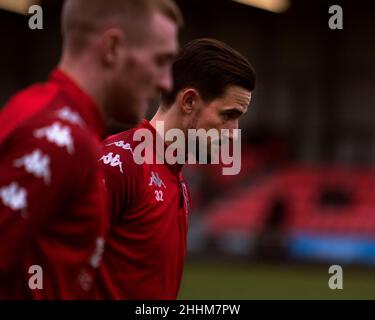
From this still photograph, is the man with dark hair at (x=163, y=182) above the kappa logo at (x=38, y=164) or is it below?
above

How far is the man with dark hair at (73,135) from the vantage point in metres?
2.11

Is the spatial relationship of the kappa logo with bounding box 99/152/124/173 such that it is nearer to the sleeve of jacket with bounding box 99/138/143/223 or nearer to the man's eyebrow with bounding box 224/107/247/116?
the sleeve of jacket with bounding box 99/138/143/223

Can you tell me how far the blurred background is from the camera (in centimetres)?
1975

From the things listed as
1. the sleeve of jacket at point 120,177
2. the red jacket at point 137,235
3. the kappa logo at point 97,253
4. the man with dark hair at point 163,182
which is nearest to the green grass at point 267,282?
the man with dark hair at point 163,182

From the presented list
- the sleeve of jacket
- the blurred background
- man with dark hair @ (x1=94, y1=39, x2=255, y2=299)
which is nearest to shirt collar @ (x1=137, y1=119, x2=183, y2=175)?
man with dark hair @ (x1=94, y1=39, x2=255, y2=299)

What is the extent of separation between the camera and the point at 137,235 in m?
3.53

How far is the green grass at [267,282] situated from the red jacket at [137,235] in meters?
7.47

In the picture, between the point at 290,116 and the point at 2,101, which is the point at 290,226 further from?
the point at 2,101

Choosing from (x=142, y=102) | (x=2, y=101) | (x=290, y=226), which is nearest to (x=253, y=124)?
(x=290, y=226)

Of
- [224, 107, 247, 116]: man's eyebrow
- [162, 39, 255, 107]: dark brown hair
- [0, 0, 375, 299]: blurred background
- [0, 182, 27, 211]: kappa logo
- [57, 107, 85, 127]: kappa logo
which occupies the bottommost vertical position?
[0, 182, 27, 211]: kappa logo

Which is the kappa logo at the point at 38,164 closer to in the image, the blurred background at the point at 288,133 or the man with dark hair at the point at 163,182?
the man with dark hair at the point at 163,182

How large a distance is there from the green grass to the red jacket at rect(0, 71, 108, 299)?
885 cm

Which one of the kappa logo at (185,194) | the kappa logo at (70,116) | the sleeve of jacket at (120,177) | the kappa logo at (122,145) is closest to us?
the kappa logo at (70,116)
